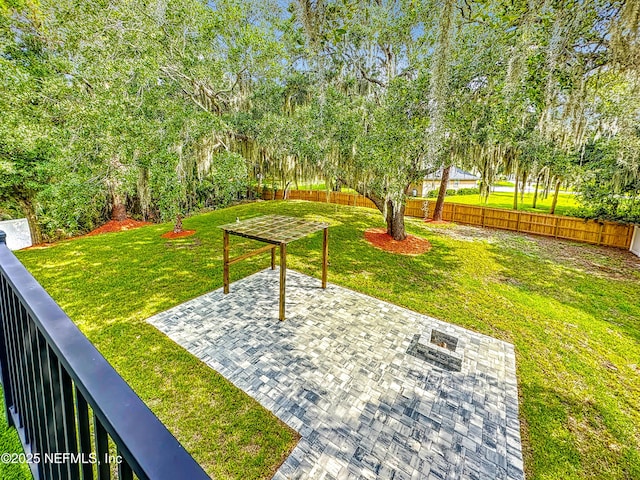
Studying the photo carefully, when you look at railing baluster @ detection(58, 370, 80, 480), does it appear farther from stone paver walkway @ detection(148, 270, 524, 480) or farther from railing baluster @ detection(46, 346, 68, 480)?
stone paver walkway @ detection(148, 270, 524, 480)

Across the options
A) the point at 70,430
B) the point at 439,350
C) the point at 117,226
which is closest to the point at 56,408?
the point at 70,430

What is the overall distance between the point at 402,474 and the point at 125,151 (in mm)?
6832

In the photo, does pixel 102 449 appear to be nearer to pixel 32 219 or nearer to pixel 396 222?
pixel 396 222

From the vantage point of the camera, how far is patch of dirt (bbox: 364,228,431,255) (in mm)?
8055

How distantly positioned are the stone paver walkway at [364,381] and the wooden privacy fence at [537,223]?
4755 millimetres

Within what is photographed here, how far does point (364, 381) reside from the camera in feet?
10.7

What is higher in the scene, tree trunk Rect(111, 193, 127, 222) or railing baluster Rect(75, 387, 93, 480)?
railing baluster Rect(75, 387, 93, 480)

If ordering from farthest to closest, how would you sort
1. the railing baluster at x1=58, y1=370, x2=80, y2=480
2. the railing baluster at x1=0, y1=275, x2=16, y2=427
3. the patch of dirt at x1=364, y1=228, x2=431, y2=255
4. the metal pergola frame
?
the patch of dirt at x1=364, y1=228, x2=431, y2=255
the metal pergola frame
the railing baluster at x1=0, y1=275, x2=16, y2=427
the railing baluster at x1=58, y1=370, x2=80, y2=480

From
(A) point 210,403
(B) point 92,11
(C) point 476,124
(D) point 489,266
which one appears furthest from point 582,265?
(B) point 92,11

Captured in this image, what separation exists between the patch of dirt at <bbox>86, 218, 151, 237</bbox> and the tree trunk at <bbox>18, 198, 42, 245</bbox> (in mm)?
1268

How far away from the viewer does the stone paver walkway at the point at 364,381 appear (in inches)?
95.5

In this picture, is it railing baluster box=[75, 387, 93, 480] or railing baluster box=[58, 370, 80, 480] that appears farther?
railing baluster box=[58, 370, 80, 480]

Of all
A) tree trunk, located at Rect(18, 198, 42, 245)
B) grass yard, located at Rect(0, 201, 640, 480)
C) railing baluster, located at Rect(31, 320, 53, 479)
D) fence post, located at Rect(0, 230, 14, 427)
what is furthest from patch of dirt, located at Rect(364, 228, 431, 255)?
tree trunk, located at Rect(18, 198, 42, 245)

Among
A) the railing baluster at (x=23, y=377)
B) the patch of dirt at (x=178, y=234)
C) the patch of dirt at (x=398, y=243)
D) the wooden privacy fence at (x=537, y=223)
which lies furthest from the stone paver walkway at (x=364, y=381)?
the wooden privacy fence at (x=537, y=223)
